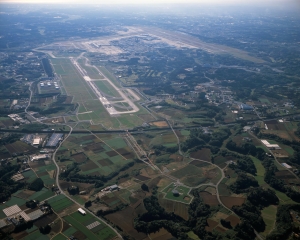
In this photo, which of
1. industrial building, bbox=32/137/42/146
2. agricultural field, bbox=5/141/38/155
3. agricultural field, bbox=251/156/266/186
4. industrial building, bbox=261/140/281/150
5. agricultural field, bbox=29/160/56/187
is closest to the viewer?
agricultural field, bbox=29/160/56/187

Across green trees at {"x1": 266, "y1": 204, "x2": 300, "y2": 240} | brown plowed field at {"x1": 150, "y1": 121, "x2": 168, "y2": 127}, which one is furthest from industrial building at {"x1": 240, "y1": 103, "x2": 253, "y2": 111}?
green trees at {"x1": 266, "y1": 204, "x2": 300, "y2": 240}

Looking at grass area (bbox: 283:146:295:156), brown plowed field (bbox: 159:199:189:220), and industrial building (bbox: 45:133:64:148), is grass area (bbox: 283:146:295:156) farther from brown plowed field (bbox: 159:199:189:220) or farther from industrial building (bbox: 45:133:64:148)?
industrial building (bbox: 45:133:64:148)

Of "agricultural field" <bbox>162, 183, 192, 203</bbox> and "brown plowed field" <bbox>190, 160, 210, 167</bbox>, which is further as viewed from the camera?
"brown plowed field" <bbox>190, 160, 210, 167</bbox>

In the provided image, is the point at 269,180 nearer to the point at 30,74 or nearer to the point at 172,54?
the point at 30,74

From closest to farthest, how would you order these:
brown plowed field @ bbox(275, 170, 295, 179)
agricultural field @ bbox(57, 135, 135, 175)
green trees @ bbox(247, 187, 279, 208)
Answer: green trees @ bbox(247, 187, 279, 208) → brown plowed field @ bbox(275, 170, 295, 179) → agricultural field @ bbox(57, 135, 135, 175)

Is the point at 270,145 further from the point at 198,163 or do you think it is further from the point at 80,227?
the point at 80,227

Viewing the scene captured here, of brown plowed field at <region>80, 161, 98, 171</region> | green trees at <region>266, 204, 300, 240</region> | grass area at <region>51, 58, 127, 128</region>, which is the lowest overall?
grass area at <region>51, 58, 127, 128</region>

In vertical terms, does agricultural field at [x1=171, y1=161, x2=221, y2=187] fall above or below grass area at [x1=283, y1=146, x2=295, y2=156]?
below

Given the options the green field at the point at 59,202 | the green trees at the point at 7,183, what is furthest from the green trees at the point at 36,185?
the green field at the point at 59,202

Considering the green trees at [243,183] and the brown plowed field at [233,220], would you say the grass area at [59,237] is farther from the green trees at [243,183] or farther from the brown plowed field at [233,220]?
the green trees at [243,183]
